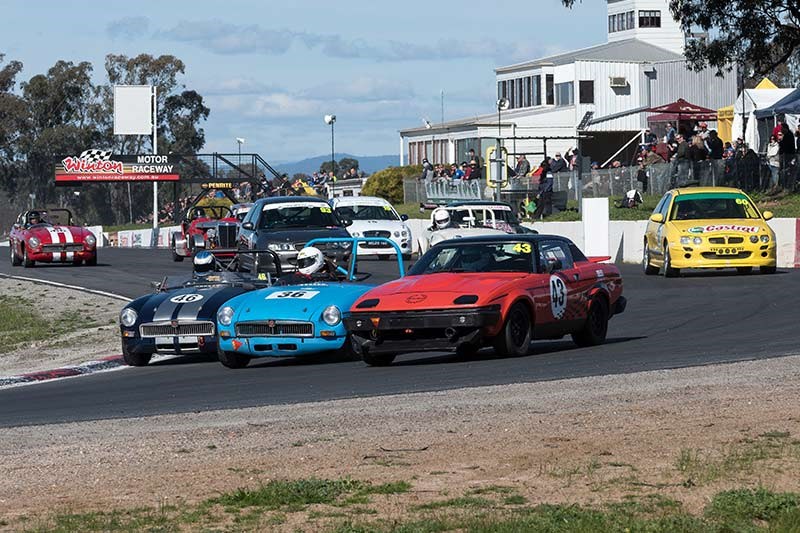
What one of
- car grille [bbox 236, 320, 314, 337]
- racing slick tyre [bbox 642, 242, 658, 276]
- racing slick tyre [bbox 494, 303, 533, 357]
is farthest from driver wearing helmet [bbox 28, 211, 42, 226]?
racing slick tyre [bbox 494, 303, 533, 357]

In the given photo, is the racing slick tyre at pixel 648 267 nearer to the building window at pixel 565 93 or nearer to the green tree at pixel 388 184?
the green tree at pixel 388 184

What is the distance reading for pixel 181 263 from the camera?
37031 millimetres

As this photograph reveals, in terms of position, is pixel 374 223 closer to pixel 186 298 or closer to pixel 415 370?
pixel 186 298

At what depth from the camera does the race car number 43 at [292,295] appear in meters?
15.1

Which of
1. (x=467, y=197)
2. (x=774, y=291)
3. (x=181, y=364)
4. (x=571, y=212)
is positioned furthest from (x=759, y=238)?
(x=467, y=197)

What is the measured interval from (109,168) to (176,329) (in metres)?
55.1

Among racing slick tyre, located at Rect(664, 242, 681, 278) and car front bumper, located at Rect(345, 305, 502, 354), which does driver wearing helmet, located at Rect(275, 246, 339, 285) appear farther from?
racing slick tyre, located at Rect(664, 242, 681, 278)

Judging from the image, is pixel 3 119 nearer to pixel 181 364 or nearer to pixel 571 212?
pixel 571 212

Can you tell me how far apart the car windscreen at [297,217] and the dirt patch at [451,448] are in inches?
656

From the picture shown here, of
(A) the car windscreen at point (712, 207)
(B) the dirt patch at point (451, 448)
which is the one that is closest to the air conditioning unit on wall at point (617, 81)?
(A) the car windscreen at point (712, 207)

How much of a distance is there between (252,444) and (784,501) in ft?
11.9

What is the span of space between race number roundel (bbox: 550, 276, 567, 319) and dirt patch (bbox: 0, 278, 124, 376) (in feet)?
18.5

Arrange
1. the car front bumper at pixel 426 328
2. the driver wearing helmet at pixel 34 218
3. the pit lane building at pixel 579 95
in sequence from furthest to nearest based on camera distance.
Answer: the pit lane building at pixel 579 95 → the driver wearing helmet at pixel 34 218 → the car front bumper at pixel 426 328

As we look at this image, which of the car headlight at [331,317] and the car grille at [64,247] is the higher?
the car grille at [64,247]
